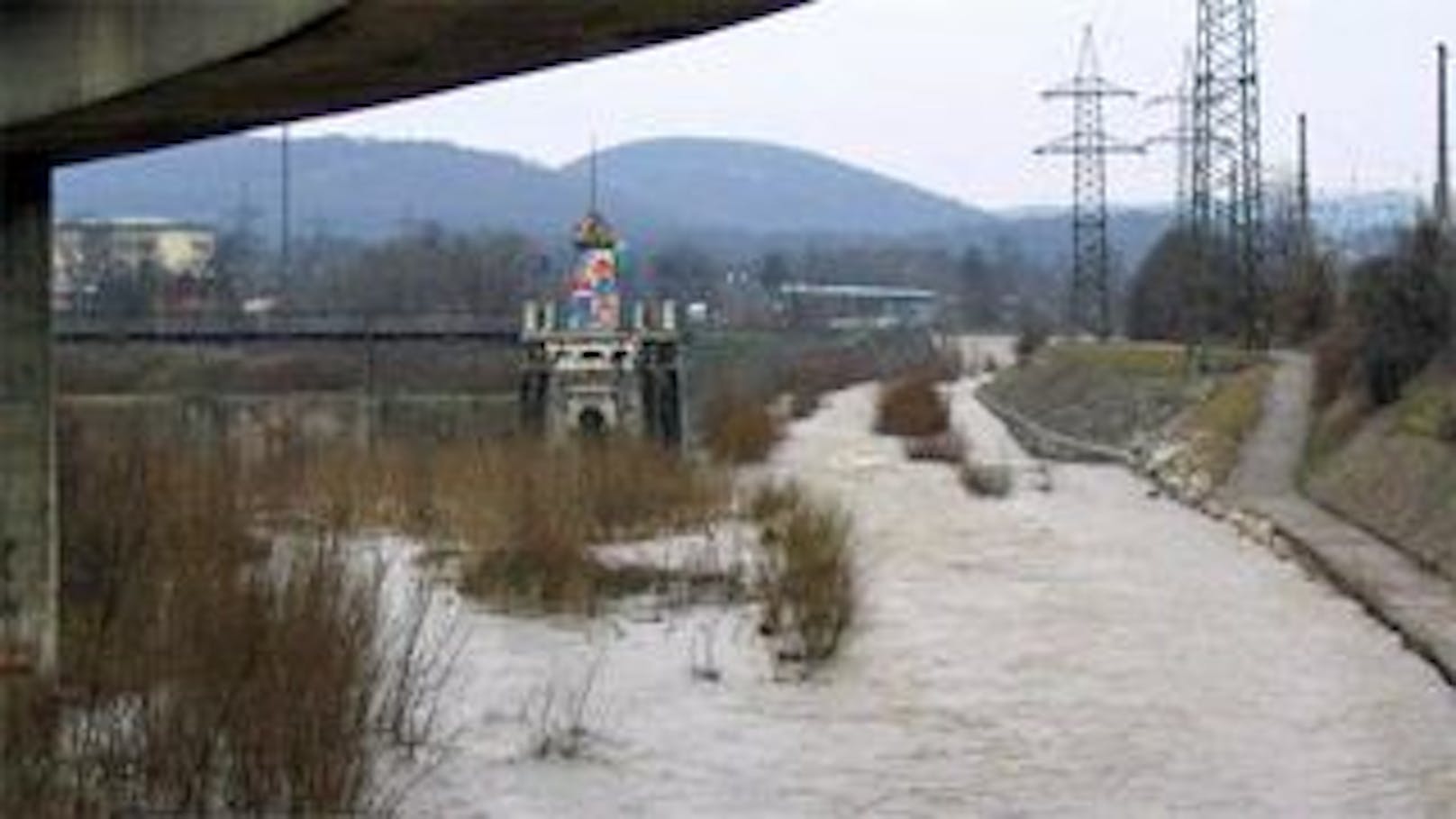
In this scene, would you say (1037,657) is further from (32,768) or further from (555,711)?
(32,768)

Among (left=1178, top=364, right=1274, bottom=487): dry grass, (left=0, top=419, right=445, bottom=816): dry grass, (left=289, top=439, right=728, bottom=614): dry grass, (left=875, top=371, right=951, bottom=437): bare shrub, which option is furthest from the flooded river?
(left=875, top=371, right=951, bottom=437): bare shrub

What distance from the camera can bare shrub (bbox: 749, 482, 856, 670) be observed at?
92.0 ft

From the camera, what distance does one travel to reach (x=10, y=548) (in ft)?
62.8

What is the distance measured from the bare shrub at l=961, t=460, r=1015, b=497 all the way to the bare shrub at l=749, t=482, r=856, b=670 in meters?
20.2

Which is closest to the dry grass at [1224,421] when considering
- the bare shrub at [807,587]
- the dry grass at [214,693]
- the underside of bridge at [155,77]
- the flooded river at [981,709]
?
the flooded river at [981,709]

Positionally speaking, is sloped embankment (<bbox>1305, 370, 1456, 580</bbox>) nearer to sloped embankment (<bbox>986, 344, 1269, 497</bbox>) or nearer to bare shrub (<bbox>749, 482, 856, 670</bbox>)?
sloped embankment (<bbox>986, 344, 1269, 497</bbox>)

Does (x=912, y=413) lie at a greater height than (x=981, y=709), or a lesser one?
greater

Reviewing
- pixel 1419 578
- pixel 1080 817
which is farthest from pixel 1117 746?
pixel 1419 578

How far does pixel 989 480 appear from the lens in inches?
Answer: 2372

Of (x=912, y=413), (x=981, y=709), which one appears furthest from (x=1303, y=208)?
(x=981, y=709)

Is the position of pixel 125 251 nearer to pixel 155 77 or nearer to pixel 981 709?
pixel 981 709

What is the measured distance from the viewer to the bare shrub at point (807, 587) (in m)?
28.0

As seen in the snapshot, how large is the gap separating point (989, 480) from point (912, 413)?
26.9 meters

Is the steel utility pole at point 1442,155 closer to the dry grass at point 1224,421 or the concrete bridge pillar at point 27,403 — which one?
the dry grass at point 1224,421
